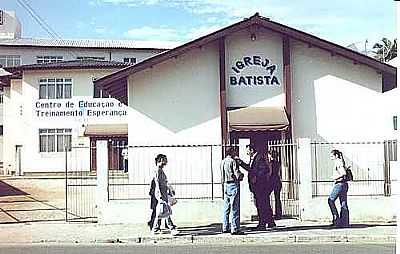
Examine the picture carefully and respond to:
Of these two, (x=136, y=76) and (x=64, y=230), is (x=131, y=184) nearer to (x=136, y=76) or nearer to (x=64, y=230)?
(x=64, y=230)

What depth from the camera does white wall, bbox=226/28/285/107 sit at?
18.9 metres

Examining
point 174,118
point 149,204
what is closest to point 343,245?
point 149,204

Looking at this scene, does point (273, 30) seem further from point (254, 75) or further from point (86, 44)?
point (86, 44)

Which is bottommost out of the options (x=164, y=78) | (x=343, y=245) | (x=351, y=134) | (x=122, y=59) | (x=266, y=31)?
(x=343, y=245)

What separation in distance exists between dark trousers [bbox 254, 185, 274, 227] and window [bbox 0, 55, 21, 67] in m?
47.0

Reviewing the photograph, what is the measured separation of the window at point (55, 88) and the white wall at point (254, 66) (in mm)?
22597

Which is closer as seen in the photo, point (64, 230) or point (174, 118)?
point (64, 230)

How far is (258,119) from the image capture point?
722 inches

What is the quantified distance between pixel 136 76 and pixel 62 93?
2227 cm

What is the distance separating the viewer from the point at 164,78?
61.4 ft

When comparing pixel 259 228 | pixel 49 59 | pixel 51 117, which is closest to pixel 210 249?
pixel 259 228

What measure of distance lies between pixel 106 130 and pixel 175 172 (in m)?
21.6

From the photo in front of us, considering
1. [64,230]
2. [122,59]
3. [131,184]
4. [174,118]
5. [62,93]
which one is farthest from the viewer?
[122,59]

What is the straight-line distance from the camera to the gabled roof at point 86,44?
2264 inches
